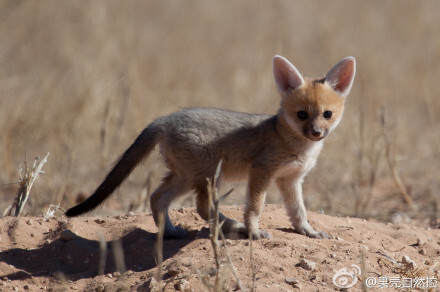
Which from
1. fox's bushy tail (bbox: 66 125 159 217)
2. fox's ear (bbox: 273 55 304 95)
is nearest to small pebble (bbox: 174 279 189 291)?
fox's bushy tail (bbox: 66 125 159 217)

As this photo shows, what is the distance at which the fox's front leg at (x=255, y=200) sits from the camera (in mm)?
4734

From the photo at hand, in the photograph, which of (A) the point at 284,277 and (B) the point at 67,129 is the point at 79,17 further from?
(A) the point at 284,277

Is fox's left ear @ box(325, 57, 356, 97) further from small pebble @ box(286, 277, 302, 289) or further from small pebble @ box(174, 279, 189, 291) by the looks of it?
small pebble @ box(174, 279, 189, 291)

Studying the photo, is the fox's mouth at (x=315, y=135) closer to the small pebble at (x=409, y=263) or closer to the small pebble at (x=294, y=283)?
the small pebble at (x=409, y=263)

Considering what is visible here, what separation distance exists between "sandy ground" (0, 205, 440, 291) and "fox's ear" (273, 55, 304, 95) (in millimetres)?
1225

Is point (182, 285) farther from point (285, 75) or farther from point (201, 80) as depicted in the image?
point (201, 80)

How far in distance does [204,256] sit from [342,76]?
6.95 ft

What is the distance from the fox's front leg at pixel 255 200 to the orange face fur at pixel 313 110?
20.5 inches

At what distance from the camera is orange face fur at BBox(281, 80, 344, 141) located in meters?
4.90

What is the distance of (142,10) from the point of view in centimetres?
1476

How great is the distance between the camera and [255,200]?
4.77 metres

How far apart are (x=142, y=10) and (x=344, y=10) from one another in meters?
5.16

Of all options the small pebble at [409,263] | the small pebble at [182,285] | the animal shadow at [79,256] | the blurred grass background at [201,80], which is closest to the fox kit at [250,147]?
the animal shadow at [79,256]

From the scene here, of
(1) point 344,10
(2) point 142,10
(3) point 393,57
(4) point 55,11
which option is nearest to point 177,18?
(2) point 142,10
